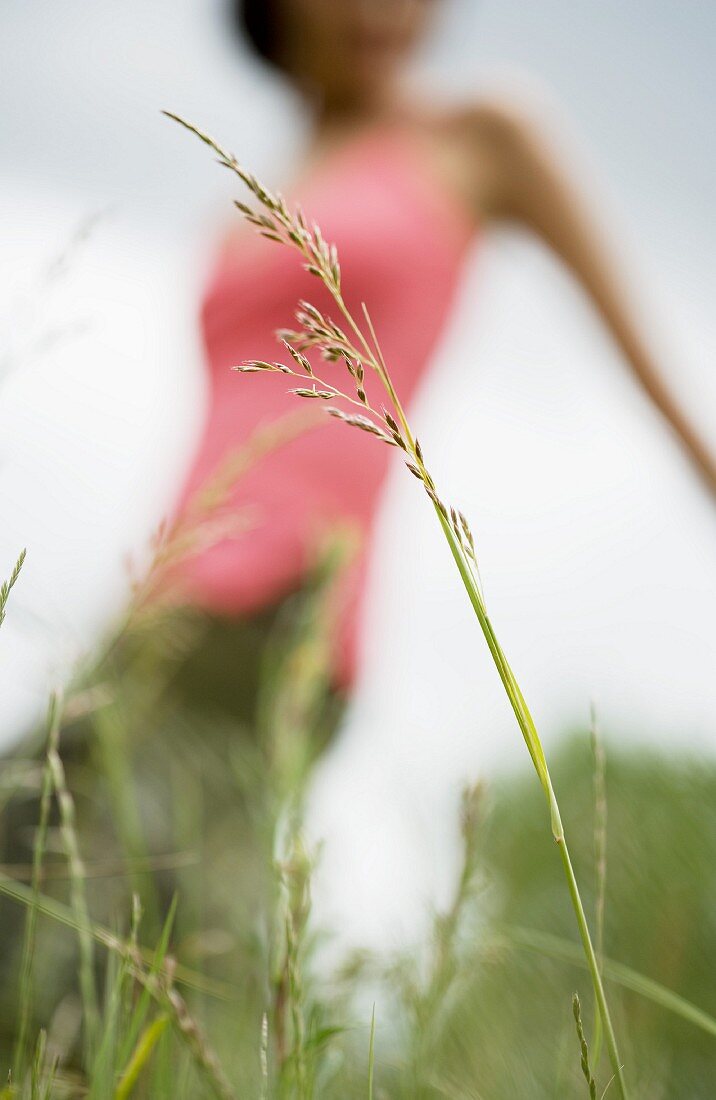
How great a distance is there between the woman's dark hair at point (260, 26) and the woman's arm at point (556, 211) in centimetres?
79

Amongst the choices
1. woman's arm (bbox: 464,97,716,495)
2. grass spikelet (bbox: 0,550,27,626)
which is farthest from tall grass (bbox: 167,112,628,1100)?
woman's arm (bbox: 464,97,716,495)

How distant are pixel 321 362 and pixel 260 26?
1.33 metres

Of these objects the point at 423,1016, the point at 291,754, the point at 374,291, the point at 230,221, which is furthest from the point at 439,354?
the point at 423,1016

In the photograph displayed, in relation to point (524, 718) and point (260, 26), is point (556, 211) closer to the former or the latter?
point (260, 26)

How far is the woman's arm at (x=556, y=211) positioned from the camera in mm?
1557

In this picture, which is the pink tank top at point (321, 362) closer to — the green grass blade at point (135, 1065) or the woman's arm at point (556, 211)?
the woman's arm at point (556, 211)

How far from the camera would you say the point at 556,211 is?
1.76 m

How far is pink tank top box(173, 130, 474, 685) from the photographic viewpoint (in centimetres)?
153

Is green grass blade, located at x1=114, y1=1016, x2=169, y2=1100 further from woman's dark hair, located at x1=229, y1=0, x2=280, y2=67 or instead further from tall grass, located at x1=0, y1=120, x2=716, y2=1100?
woman's dark hair, located at x1=229, y1=0, x2=280, y2=67

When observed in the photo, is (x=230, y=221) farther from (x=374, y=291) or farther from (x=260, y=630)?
(x=260, y=630)

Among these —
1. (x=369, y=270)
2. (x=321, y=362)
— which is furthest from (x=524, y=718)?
(x=369, y=270)

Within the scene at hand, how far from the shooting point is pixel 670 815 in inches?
42.2

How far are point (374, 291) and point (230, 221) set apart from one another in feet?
1.82

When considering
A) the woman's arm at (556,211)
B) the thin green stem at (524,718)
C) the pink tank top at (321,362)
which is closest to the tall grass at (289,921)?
the thin green stem at (524,718)
